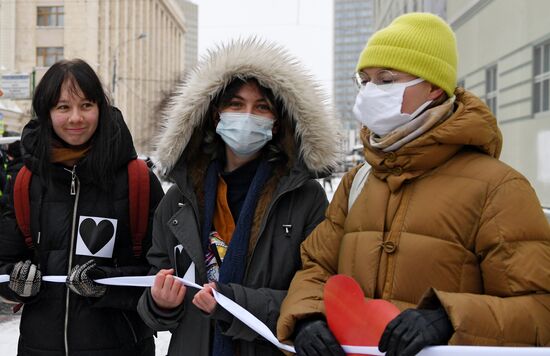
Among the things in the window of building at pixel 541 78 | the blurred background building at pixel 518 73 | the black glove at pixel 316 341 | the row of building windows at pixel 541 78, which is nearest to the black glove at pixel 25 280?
Answer: the black glove at pixel 316 341

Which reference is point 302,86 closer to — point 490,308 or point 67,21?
point 490,308

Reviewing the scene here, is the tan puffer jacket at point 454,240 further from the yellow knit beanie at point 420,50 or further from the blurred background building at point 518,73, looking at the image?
the blurred background building at point 518,73

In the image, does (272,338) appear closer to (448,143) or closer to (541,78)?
(448,143)

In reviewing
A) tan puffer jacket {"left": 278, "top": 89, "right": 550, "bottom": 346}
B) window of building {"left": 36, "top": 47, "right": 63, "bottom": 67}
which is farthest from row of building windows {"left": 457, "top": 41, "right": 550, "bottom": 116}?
window of building {"left": 36, "top": 47, "right": 63, "bottom": 67}

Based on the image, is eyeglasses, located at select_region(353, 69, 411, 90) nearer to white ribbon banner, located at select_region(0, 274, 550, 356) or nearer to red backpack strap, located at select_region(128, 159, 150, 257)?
white ribbon banner, located at select_region(0, 274, 550, 356)

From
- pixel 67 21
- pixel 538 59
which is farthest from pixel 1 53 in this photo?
pixel 538 59

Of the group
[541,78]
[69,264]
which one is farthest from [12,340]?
[541,78]

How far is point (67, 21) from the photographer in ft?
153

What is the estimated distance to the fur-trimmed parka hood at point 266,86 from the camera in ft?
8.38

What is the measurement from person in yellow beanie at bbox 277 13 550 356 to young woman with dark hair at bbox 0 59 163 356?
102cm

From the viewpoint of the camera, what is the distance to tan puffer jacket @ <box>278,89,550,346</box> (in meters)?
1.64

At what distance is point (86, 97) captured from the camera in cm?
275

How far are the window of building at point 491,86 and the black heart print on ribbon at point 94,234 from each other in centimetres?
1347

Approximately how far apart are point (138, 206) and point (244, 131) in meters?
0.68
